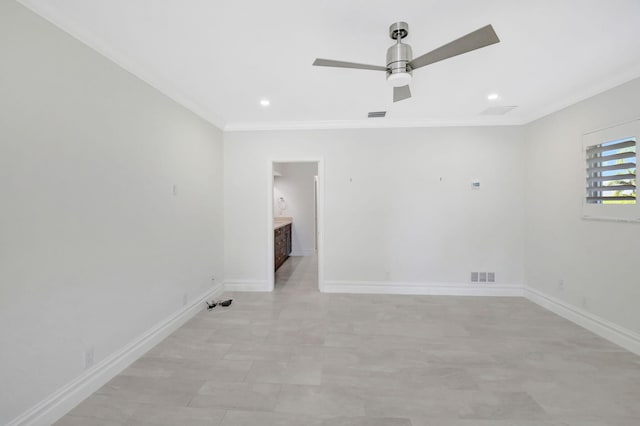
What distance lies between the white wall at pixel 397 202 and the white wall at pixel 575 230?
270 mm

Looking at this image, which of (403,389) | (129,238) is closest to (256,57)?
(129,238)

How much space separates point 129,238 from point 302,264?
4.33 metres

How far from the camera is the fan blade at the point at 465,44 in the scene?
1443mm

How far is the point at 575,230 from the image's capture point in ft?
10.6

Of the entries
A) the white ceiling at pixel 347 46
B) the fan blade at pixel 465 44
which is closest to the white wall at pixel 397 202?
the white ceiling at pixel 347 46

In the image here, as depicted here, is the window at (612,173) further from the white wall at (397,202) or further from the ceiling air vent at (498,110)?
the white wall at (397,202)

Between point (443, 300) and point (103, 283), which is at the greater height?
point (103, 283)

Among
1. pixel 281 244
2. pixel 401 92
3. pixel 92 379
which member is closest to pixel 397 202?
pixel 401 92

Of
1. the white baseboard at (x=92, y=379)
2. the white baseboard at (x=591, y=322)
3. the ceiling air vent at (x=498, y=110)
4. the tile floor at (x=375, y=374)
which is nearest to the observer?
the white baseboard at (x=92, y=379)

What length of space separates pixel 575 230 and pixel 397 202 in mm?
2144

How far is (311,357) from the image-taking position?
2516mm

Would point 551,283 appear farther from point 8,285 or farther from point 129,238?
point 8,285

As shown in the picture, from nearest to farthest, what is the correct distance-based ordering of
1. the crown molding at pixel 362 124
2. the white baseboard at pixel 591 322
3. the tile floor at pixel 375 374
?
the tile floor at pixel 375 374 < the white baseboard at pixel 591 322 < the crown molding at pixel 362 124

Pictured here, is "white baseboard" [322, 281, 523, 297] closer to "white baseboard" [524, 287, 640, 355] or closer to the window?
"white baseboard" [524, 287, 640, 355]
